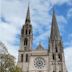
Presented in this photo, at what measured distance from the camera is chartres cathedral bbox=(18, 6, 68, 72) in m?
48.2

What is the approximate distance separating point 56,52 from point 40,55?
11.7 ft

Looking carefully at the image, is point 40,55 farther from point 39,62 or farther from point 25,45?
point 25,45

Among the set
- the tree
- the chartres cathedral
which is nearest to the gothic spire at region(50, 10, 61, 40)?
the chartres cathedral

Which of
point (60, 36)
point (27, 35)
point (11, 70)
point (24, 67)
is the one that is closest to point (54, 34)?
point (60, 36)

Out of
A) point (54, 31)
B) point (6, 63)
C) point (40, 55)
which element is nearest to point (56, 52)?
point (40, 55)

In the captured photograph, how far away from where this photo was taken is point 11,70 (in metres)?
19.6

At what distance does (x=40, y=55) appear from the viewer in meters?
50.3

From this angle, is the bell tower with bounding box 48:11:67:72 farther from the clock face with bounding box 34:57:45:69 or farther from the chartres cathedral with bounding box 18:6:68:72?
the clock face with bounding box 34:57:45:69

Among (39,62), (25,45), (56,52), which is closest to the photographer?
(39,62)

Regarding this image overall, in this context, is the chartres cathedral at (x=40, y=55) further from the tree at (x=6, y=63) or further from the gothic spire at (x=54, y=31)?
the tree at (x=6, y=63)

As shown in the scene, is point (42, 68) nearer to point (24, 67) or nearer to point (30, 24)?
point (24, 67)

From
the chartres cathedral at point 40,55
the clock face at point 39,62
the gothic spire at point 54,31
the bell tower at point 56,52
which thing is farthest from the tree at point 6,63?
the gothic spire at point 54,31

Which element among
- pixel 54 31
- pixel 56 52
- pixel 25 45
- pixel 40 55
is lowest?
pixel 40 55

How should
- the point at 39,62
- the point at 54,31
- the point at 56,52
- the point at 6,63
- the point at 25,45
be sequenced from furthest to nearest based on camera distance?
1. the point at 54,31
2. the point at 25,45
3. the point at 56,52
4. the point at 39,62
5. the point at 6,63
